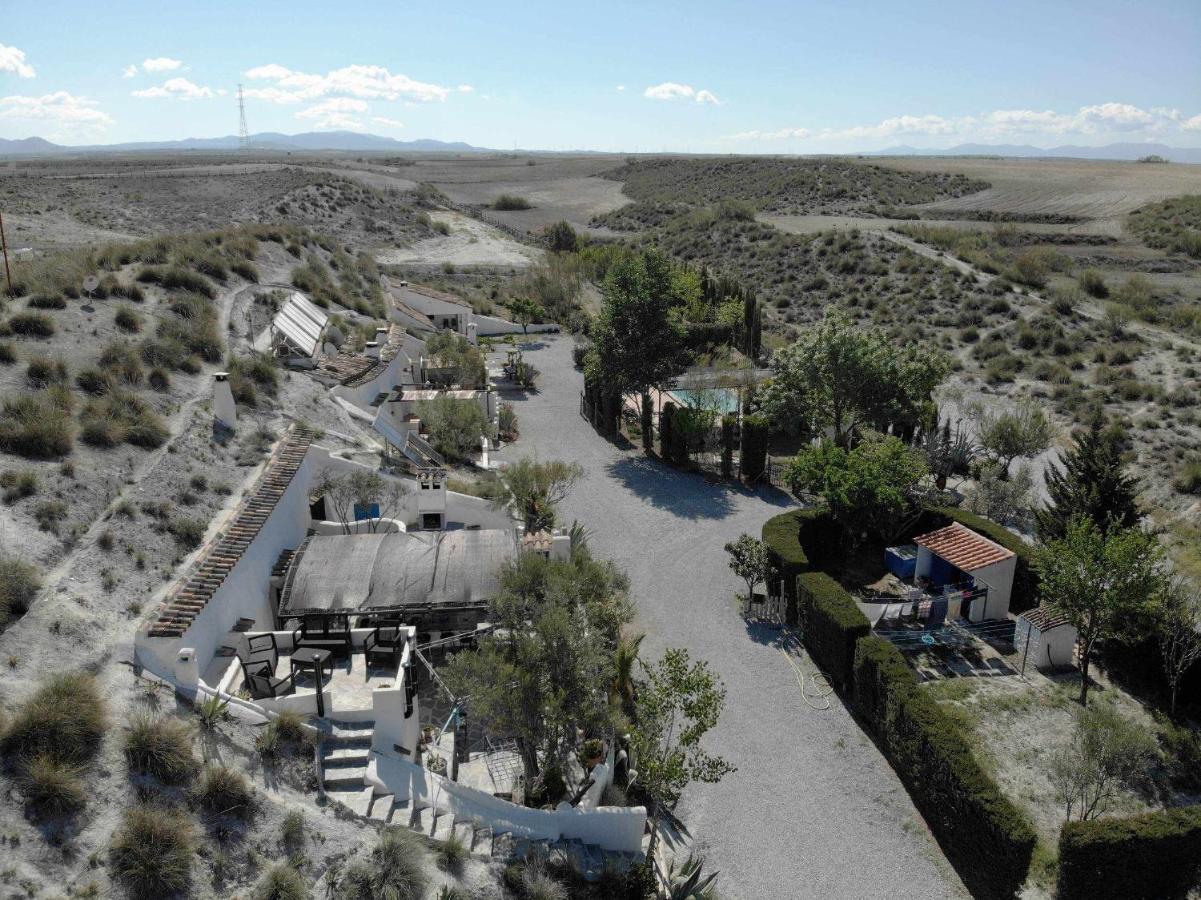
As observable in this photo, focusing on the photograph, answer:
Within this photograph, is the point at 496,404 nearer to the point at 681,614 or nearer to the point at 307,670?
the point at 681,614

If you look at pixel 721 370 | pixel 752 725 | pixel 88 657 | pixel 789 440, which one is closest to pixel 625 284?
pixel 721 370

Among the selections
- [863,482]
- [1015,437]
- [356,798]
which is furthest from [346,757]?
[1015,437]

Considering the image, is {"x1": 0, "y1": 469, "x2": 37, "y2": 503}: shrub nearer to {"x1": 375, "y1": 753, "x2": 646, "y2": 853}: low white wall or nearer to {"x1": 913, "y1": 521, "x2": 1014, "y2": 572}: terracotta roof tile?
{"x1": 375, "y1": 753, "x2": 646, "y2": 853}: low white wall

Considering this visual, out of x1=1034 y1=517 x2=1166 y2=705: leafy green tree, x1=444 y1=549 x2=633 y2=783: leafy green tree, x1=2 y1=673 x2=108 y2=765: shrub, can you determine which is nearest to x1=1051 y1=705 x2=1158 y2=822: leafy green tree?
x1=1034 y1=517 x2=1166 y2=705: leafy green tree

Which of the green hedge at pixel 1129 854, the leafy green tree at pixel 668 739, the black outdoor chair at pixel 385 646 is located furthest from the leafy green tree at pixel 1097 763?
→ the black outdoor chair at pixel 385 646

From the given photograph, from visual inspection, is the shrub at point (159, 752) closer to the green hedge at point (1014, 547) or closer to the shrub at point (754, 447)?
the green hedge at point (1014, 547)

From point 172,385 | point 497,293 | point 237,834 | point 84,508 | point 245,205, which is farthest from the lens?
point 245,205

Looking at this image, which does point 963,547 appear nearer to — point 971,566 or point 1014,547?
point 971,566
